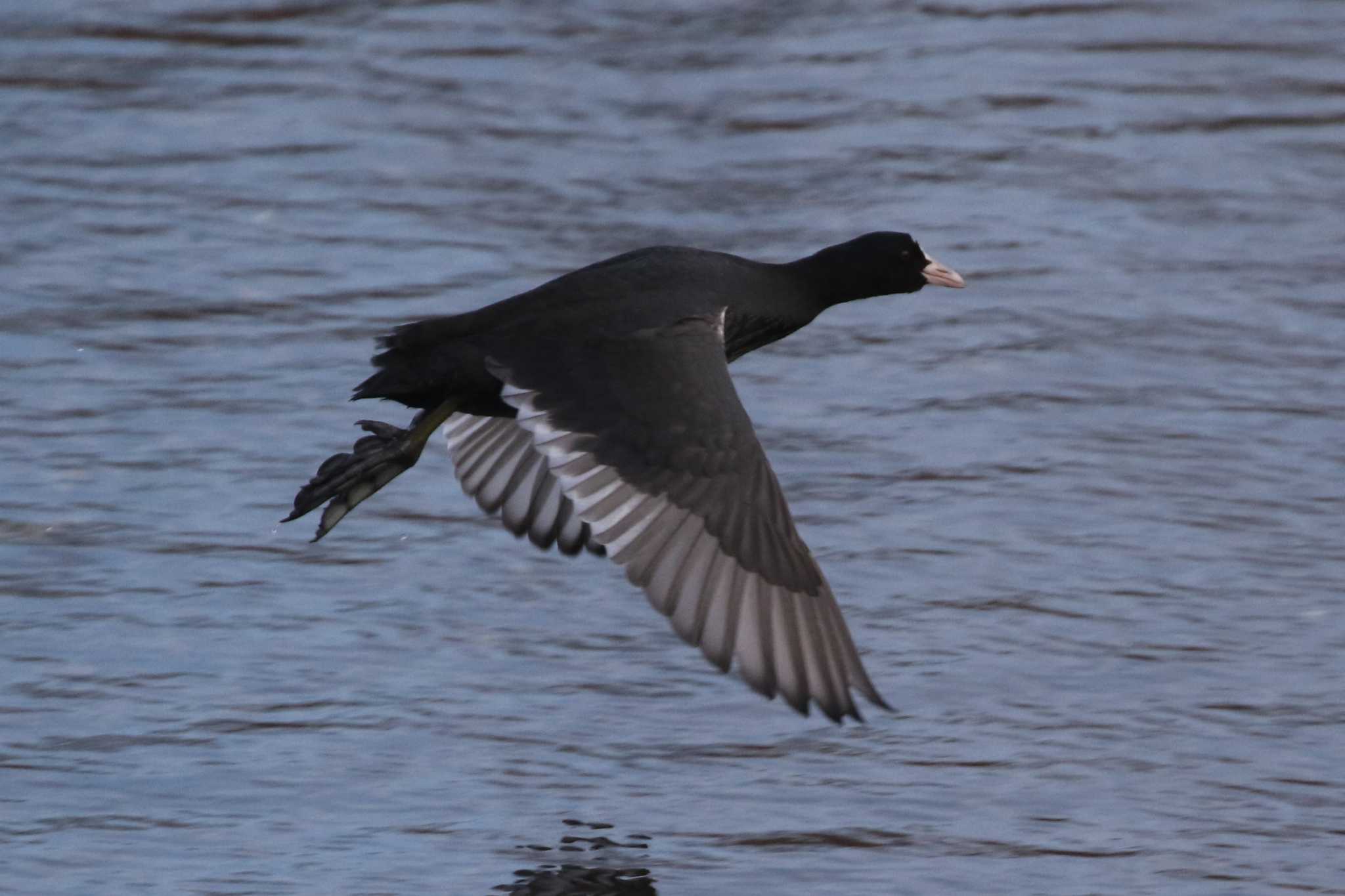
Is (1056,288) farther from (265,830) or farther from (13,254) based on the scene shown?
(265,830)

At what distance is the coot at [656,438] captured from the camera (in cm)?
455

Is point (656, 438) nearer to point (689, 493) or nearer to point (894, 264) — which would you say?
point (689, 493)

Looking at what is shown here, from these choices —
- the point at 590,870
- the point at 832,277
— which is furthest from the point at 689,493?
the point at 832,277

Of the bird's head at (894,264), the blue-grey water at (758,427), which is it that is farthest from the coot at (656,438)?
the blue-grey water at (758,427)

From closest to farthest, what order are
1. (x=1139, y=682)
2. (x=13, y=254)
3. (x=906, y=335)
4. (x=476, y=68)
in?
(x=1139, y=682) → (x=906, y=335) → (x=13, y=254) → (x=476, y=68)

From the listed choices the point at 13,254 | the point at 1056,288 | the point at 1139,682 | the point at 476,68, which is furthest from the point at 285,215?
the point at 1139,682

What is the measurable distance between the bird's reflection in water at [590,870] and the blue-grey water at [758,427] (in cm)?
1

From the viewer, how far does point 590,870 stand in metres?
4.52

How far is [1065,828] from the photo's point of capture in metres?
4.70

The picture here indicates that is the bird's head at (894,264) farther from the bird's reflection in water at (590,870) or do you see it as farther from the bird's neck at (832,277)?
the bird's reflection in water at (590,870)

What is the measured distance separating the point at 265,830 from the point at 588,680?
97cm

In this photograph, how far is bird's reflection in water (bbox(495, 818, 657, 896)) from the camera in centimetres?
445

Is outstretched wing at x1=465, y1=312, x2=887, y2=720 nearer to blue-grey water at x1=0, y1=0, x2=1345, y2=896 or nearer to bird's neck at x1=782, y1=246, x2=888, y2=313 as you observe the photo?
blue-grey water at x1=0, y1=0, x2=1345, y2=896

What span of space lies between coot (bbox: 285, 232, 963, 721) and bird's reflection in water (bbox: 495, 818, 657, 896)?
1.39 feet
